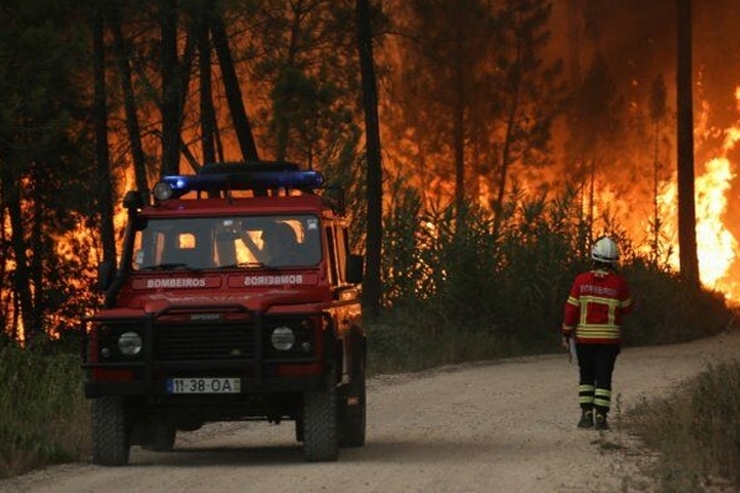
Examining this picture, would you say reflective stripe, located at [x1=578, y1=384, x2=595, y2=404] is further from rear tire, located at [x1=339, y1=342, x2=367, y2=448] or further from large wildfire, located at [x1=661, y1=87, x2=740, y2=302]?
large wildfire, located at [x1=661, y1=87, x2=740, y2=302]

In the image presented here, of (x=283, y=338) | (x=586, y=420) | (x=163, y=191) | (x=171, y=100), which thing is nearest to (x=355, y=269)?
(x=283, y=338)

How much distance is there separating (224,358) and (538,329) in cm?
2321

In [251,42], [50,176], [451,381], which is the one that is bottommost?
[451,381]

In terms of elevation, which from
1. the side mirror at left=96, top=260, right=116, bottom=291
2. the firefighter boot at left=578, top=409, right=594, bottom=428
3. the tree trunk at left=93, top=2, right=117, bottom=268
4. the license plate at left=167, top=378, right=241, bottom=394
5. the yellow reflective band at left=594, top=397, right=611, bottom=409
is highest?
the tree trunk at left=93, top=2, right=117, bottom=268

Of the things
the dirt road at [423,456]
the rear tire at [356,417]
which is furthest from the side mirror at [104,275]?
the rear tire at [356,417]

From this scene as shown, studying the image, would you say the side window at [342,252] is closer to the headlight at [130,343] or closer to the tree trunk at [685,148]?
the headlight at [130,343]

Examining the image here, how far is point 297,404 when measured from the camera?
1580 centimetres

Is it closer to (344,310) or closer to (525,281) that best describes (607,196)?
(525,281)

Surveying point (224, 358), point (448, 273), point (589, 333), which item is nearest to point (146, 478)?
point (224, 358)

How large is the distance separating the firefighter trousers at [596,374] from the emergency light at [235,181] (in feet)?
11.7

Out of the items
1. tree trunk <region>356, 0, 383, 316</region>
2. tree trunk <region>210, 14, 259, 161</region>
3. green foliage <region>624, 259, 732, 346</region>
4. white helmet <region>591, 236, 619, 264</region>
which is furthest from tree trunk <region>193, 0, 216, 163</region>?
white helmet <region>591, 236, 619, 264</region>

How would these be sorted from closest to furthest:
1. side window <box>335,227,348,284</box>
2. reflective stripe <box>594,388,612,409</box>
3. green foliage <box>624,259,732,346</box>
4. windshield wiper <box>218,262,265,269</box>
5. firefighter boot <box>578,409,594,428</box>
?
windshield wiper <box>218,262,265,269</box> → side window <box>335,227,348,284</box> → reflective stripe <box>594,388,612,409</box> → firefighter boot <box>578,409,594,428</box> → green foliage <box>624,259,732,346</box>

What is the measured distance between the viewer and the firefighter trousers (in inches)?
731

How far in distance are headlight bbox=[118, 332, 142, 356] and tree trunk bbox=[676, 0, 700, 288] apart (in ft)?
106
